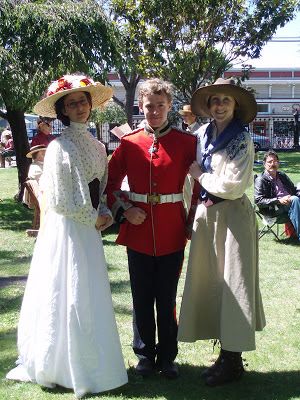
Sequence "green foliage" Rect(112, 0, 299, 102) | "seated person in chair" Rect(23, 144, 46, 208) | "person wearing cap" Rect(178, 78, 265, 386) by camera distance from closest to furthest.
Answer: "person wearing cap" Rect(178, 78, 265, 386) → "seated person in chair" Rect(23, 144, 46, 208) → "green foliage" Rect(112, 0, 299, 102)

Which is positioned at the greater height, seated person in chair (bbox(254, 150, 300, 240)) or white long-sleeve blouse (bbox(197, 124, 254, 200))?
white long-sleeve blouse (bbox(197, 124, 254, 200))

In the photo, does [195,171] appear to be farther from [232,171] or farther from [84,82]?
[84,82]

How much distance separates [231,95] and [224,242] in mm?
942

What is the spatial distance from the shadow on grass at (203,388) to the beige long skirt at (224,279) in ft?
1.03

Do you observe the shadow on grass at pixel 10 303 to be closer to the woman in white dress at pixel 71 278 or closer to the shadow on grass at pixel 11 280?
the shadow on grass at pixel 11 280

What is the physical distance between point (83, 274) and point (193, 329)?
2.75 feet

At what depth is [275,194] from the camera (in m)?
8.52

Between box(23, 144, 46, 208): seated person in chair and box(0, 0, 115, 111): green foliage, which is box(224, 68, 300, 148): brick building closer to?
box(0, 0, 115, 111): green foliage

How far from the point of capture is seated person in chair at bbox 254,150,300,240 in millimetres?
8203

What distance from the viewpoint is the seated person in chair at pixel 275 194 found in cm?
820

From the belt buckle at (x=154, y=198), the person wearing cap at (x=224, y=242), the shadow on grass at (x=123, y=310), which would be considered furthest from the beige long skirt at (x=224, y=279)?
the shadow on grass at (x=123, y=310)

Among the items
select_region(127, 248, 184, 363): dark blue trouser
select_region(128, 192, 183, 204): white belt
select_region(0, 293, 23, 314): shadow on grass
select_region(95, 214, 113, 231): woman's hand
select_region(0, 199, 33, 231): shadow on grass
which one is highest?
select_region(128, 192, 183, 204): white belt

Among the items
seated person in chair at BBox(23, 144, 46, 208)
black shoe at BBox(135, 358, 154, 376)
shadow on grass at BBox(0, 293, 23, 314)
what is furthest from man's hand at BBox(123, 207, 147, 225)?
seated person in chair at BBox(23, 144, 46, 208)

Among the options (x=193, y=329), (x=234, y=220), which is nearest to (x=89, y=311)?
(x=193, y=329)
